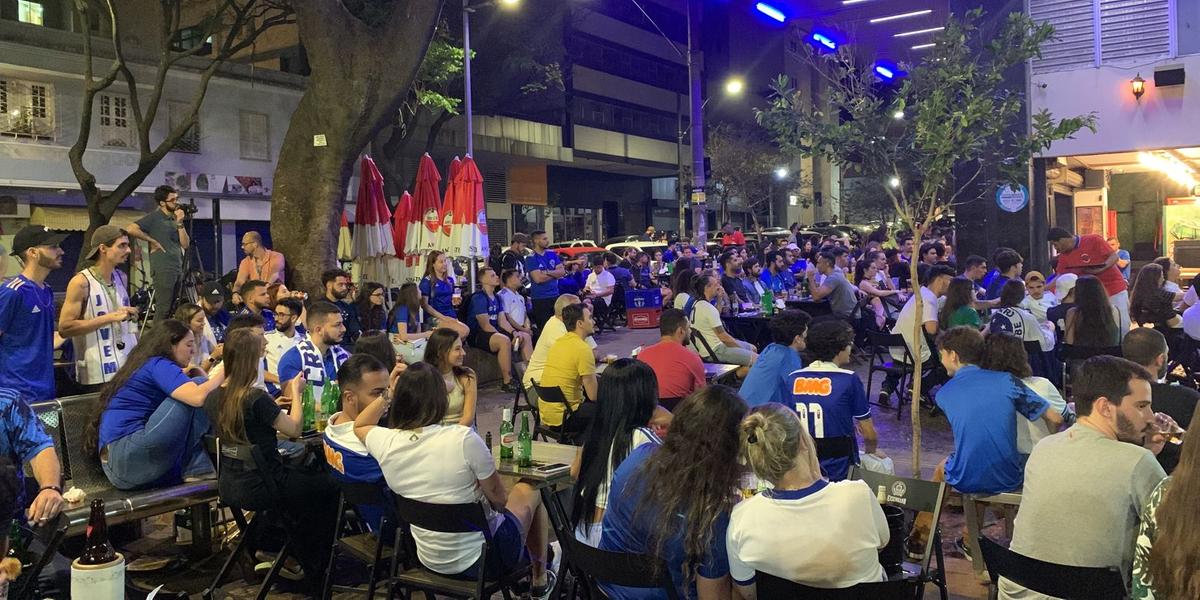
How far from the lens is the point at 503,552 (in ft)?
13.4

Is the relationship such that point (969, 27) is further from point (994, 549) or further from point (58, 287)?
point (58, 287)

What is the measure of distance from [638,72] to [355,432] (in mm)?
36427

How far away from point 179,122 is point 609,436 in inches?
811

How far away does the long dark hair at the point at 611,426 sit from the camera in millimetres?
3713

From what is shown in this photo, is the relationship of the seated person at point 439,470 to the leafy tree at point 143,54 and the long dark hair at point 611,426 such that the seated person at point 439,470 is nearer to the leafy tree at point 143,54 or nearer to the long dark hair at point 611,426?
the long dark hair at point 611,426

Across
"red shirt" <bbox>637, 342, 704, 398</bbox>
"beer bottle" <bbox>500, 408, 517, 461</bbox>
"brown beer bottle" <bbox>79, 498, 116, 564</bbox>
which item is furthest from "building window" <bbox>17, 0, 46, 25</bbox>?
"brown beer bottle" <bbox>79, 498, 116, 564</bbox>

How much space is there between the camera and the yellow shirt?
6.75 m

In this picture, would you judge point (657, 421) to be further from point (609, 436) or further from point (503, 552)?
point (503, 552)

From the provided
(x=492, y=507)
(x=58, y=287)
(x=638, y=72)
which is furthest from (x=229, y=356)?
(x=638, y=72)

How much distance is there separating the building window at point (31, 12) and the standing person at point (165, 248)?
14.4 m

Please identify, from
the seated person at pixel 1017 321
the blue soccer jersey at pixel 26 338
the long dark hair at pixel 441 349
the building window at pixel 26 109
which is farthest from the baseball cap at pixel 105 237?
the building window at pixel 26 109

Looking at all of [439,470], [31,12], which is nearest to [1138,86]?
[439,470]

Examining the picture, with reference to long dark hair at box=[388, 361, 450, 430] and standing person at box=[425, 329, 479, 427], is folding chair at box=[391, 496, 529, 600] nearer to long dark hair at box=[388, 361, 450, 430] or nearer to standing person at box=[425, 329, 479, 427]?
long dark hair at box=[388, 361, 450, 430]

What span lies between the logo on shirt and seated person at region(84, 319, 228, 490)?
3.20 m
